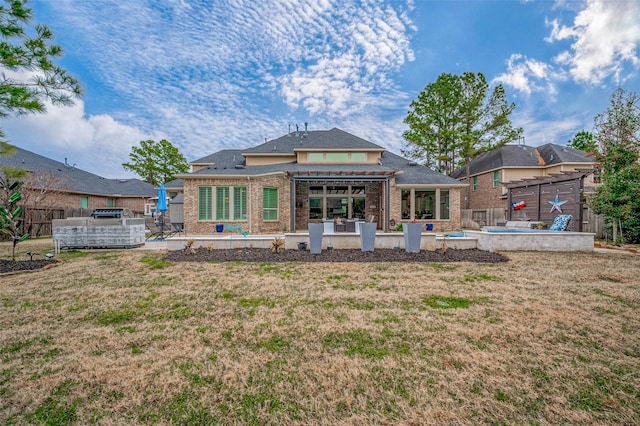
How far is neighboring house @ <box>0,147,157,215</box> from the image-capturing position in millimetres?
17295

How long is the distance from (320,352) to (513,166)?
25.1 m

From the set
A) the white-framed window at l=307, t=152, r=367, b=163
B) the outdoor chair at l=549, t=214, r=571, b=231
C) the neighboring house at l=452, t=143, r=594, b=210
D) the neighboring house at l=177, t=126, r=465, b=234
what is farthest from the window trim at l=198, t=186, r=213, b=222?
the neighboring house at l=452, t=143, r=594, b=210

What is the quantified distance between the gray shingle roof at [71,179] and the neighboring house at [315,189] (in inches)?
535

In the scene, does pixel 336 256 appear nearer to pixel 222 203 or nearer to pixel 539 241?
pixel 539 241

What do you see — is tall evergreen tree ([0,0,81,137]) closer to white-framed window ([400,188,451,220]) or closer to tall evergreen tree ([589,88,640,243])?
white-framed window ([400,188,451,220])

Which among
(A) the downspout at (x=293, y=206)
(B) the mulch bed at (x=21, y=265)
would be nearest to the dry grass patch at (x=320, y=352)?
(B) the mulch bed at (x=21, y=265)

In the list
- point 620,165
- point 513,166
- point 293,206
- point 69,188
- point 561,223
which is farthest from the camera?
point 69,188

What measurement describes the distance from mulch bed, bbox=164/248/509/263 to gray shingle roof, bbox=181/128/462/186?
5504 mm

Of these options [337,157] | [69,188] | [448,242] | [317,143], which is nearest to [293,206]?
[337,157]

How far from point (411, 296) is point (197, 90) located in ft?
66.6

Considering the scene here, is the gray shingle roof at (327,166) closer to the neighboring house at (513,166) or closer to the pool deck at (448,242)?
the pool deck at (448,242)

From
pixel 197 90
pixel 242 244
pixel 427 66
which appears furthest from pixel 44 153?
pixel 427 66

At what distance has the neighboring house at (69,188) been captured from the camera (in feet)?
56.7

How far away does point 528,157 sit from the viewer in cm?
2261
